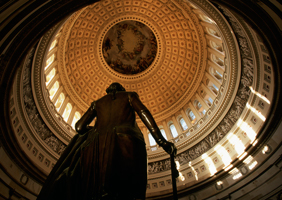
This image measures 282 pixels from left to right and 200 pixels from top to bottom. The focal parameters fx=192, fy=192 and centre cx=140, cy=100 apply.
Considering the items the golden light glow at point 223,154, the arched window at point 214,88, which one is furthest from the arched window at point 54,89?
the arched window at point 214,88

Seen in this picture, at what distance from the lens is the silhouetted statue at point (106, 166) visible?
95.6 inches

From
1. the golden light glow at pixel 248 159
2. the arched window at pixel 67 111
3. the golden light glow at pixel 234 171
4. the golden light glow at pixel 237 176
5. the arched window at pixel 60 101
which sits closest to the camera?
the golden light glow at pixel 248 159

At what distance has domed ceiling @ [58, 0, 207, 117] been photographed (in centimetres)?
1888

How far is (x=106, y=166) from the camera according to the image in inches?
100.0

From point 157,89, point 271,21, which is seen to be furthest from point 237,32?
point 157,89

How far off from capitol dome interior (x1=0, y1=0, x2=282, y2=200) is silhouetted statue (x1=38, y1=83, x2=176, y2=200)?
161 inches

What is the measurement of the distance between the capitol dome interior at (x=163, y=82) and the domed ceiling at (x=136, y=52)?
113 mm

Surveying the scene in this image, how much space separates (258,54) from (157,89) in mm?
13793

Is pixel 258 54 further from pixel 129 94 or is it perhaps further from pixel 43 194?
pixel 43 194

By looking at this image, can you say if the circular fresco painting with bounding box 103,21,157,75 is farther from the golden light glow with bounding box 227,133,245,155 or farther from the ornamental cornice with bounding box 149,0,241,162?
the golden light glow with bounding box 227,133,245,155

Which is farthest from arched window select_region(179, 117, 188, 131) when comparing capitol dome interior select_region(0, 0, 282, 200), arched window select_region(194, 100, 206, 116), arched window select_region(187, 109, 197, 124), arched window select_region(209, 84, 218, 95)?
arched window select_region(209, 84, 218, 95)

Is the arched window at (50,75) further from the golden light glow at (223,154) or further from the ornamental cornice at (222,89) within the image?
the golden light glow at (223,154)

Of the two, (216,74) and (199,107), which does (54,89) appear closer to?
(199,107)

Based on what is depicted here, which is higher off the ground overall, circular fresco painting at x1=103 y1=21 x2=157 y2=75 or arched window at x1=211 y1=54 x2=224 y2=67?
circular fresco painting at x1=103 y1=21 x2=157 y2=75
